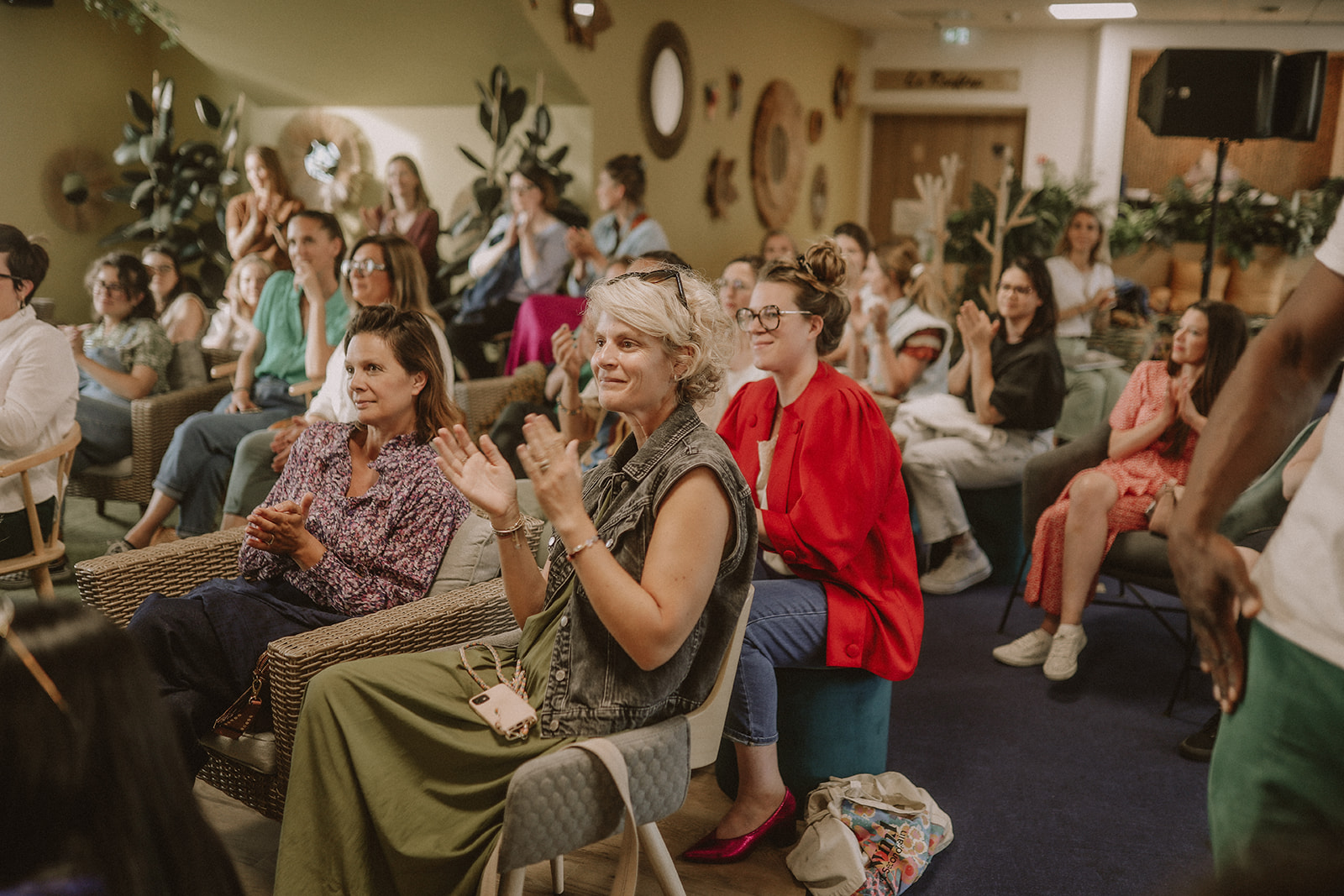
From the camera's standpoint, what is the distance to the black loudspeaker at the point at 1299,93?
162 inches

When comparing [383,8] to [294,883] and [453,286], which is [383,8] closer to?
[453,286]

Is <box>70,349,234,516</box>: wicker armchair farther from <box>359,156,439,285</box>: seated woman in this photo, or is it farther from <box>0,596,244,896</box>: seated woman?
<box>0,596,244,896</box>: seated woman

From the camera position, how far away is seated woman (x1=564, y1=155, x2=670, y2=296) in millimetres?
4953


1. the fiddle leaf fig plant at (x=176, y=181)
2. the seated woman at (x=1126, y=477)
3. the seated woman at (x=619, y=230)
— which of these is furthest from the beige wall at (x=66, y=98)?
the seated woman at (x=1126, y=477)

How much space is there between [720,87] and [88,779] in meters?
7.51

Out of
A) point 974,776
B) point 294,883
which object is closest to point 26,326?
point 294,883

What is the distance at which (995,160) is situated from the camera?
10352 millimetres

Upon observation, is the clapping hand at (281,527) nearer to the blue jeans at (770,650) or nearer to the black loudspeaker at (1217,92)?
the blue jeans at (770,650)

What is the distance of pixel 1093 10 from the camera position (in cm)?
867

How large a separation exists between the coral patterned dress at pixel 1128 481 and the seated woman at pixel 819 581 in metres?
1.09

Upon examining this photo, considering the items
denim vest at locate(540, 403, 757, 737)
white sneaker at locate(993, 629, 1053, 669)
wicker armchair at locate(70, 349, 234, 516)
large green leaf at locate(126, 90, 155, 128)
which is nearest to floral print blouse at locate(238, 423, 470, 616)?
denim vest at locate(540, 403, 757, 737)

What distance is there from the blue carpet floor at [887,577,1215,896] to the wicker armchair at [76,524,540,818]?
1.05 metres

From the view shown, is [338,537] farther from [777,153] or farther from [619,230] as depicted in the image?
[777,153]

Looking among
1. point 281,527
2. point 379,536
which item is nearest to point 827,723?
point 379,536
